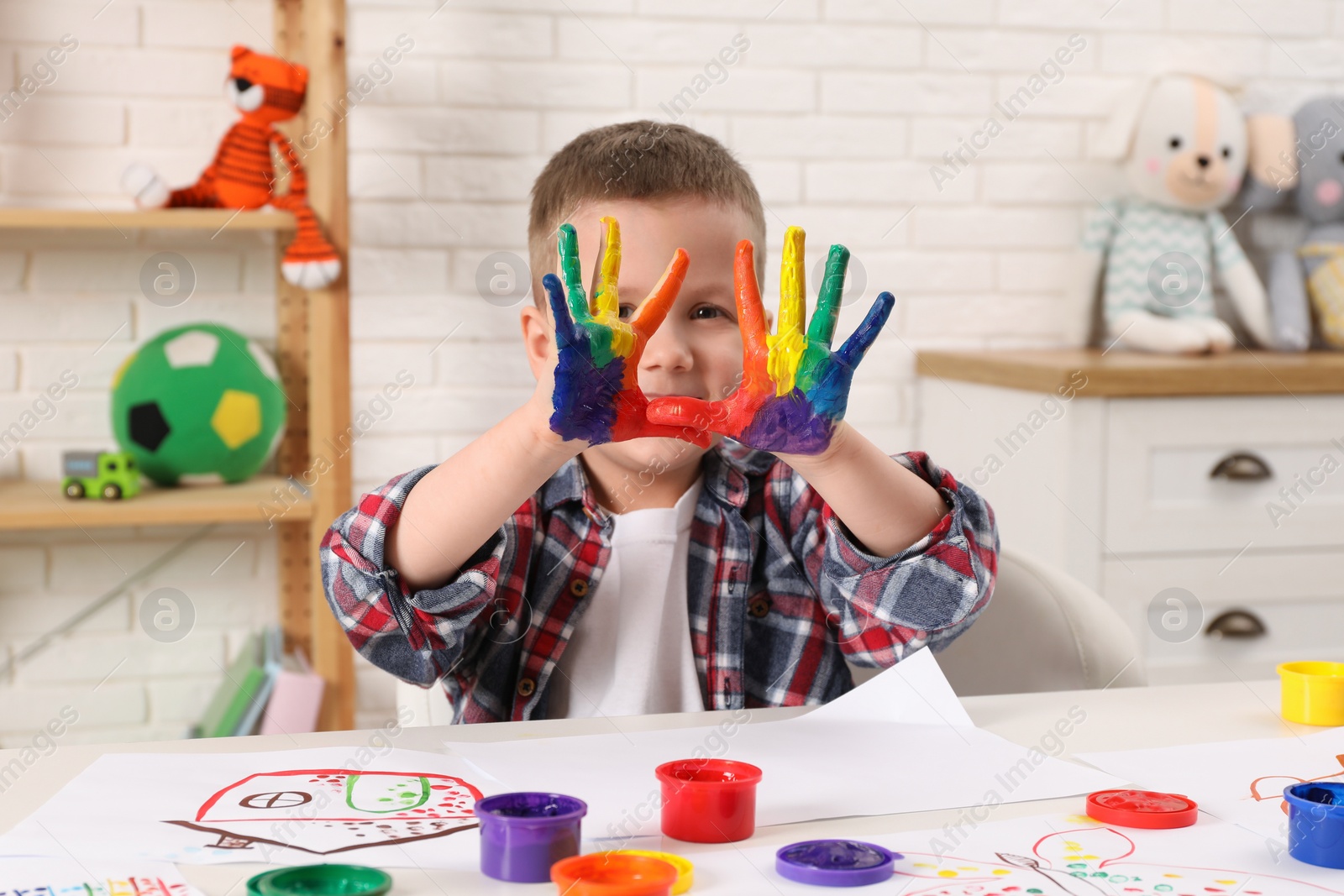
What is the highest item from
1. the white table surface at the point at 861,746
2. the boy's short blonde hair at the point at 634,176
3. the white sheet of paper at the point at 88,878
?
the boy's short blonde hair at the point at 634,176

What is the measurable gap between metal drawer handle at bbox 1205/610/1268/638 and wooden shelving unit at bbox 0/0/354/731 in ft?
3.92

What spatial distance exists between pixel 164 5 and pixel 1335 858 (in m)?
1.85

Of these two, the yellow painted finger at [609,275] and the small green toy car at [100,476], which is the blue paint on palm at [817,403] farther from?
the small green toy car at [100,476]

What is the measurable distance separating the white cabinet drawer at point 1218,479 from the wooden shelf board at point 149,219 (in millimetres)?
1159

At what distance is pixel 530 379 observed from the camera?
1988 millimetres

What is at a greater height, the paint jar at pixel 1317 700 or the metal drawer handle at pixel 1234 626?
the paint jar at pixel 1317 700

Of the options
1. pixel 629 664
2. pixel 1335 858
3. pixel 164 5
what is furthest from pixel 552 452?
pixel 164 5

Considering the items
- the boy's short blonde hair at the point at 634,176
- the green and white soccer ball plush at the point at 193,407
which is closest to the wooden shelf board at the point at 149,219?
the green and white soccer ball plush at the point at 193,407

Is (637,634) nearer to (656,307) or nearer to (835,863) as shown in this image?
(656,307)

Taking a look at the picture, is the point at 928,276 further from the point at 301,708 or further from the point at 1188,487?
the point at 301,708

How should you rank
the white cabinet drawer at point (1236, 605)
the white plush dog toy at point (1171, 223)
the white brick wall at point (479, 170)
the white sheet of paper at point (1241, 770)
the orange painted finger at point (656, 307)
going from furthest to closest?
1. the white plush dog toy at point (1171, 223)
2. the white brick wall at point (479, 170)
3. the white cabinet drawer at point (1236, 605)
4. the orange painted finger at point (656, 307)
5. the white sheet of paper at point (1241, 770)

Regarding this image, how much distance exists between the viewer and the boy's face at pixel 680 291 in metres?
0.88

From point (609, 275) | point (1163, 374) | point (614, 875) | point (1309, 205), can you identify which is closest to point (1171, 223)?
point (1309, 205)

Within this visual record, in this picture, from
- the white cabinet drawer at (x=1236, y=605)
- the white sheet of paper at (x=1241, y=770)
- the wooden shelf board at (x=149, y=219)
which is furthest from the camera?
the white cabinet drawer at (x=1236, y=605)
